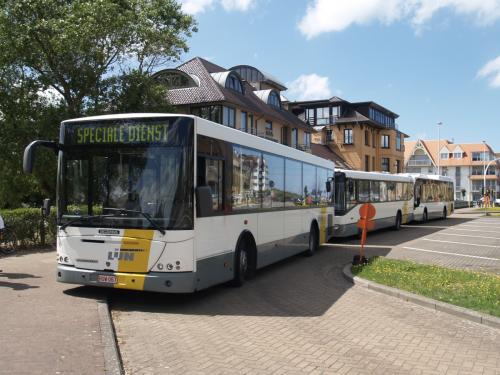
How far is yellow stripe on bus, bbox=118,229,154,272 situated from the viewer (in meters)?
7.93

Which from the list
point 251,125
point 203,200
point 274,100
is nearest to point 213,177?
point 203,200

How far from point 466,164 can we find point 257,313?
115 metres

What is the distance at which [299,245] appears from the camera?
14031 mm

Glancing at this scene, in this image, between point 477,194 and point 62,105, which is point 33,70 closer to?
point 62,105

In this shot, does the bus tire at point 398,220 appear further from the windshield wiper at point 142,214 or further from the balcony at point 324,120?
the balcony at point 324,120

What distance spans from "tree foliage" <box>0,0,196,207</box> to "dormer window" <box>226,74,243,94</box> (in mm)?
22364

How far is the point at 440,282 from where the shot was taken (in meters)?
10.2

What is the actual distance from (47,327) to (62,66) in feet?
43.5

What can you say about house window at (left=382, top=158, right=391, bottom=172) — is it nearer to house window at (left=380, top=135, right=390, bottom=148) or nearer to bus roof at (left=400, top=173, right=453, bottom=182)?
house window at (left=380, top=135, right=390, bottom=148)

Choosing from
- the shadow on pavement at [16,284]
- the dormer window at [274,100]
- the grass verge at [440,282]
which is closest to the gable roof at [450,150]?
the dormer window at [274,100]

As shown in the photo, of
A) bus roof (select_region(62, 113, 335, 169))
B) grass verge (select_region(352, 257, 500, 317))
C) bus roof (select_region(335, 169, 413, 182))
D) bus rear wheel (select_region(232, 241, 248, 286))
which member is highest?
bus roof (select_region(62, 113, 335, 169))

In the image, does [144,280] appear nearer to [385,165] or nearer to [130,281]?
[130,281]

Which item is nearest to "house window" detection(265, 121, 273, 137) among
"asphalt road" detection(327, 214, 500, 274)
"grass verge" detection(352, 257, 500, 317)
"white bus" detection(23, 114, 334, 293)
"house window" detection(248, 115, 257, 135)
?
"house window" detection(248, 115, 257, 135)

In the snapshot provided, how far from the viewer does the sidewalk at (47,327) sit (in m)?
5.21
